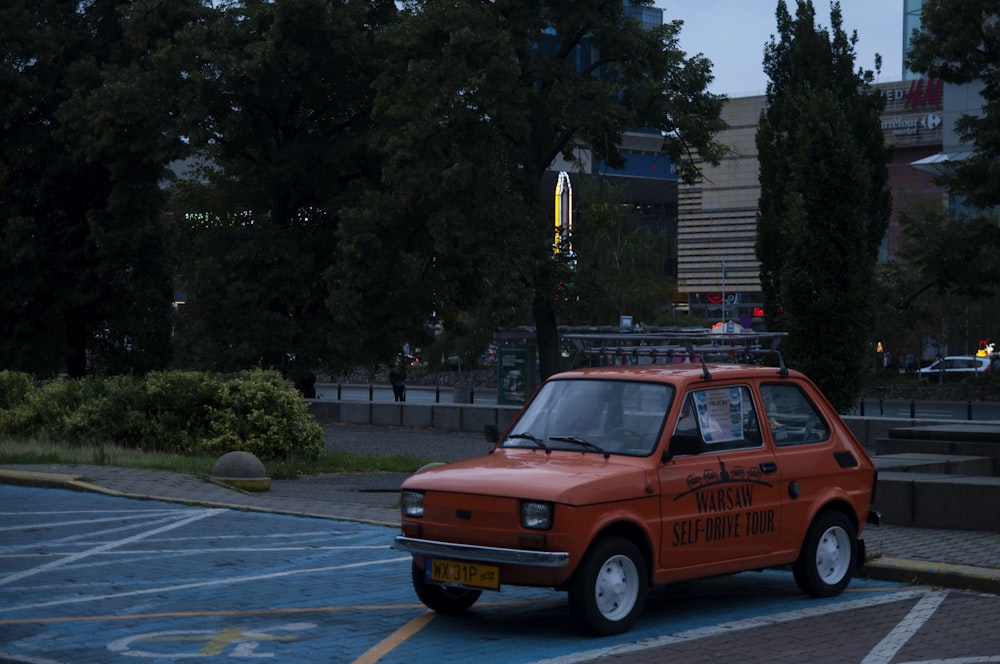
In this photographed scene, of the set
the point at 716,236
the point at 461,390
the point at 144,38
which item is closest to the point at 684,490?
the point at 144,38

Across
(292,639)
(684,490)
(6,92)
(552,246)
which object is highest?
(6,92)

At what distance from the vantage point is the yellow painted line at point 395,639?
829 centimetres

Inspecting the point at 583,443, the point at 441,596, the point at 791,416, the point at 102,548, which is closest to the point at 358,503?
the point at 102,548

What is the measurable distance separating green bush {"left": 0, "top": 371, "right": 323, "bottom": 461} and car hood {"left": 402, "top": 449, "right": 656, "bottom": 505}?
13.0 m

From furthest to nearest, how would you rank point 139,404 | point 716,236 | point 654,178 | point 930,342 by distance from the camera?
point 654,178 → point 716,236 → point 930,342 → point 139,404

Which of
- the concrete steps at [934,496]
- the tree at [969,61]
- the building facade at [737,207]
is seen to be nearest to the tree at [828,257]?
the concrete steps at [934,496]

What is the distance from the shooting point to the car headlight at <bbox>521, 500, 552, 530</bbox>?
28.3ft

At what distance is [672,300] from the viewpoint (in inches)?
2926

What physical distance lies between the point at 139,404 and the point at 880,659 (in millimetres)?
17274

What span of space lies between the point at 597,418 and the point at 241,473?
30.7ft

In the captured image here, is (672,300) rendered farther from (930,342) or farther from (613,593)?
(613,593)

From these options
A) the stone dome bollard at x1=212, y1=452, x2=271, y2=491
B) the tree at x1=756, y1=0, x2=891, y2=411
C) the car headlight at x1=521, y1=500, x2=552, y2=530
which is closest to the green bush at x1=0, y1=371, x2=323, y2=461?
the stone dome bollard at x1=212, y1=452, x2=271, y2=491

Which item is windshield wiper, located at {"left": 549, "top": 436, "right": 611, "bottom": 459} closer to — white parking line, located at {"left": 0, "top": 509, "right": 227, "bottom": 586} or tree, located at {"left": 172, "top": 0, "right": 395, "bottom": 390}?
white parking line, located at {"left": 0, "top": 509, "right": 227, "bottom": 586}

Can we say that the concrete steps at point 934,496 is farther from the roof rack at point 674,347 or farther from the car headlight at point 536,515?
the car headlight at point 536,515
